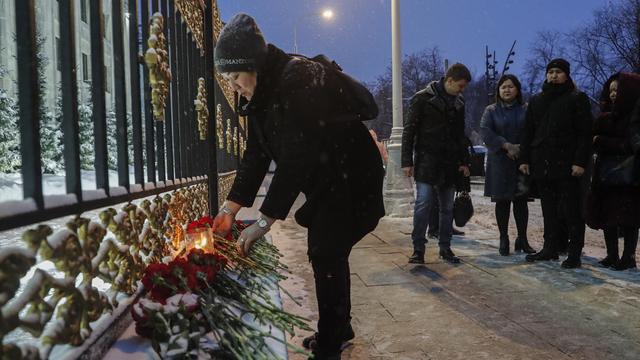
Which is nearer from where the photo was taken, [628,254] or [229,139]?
[628,254]

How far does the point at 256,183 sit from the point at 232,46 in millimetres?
841

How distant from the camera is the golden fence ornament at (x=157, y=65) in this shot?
87.5 inches

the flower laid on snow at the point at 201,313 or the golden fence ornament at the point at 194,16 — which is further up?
the golden fence ornament at the point at 194,16

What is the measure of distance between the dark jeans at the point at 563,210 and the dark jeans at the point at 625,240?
24cm

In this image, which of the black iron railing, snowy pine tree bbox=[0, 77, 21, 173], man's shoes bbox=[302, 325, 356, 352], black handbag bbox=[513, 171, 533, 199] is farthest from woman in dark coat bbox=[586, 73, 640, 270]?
snowy pine tree bbox=[0, 77, 21, 173]

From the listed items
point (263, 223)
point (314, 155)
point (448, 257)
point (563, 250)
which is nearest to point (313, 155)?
point (314, 155)

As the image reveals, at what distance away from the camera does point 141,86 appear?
235cm

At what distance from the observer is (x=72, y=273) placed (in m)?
1.28

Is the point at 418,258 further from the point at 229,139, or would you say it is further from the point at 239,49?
the point at 239,49

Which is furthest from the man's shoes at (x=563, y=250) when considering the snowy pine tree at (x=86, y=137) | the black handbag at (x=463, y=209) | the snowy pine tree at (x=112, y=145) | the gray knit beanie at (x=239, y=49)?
the snowy pine tree at (x=86, y=137)

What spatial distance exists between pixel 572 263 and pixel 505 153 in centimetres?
147

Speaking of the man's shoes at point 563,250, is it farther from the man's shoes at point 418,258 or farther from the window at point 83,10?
the window at point 83,10

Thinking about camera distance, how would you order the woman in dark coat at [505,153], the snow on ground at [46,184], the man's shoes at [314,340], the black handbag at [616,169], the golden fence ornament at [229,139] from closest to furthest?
the snow on ground at [46,184] < the man's shoes at [314,340] < the black handbag at [616,169] < the woman in dark coat at [505,153] < the golden fence ornament at [229,139]

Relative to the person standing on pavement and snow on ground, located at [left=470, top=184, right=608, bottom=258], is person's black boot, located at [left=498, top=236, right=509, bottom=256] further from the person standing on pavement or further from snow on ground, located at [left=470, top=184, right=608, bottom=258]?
the person standing on pavement
